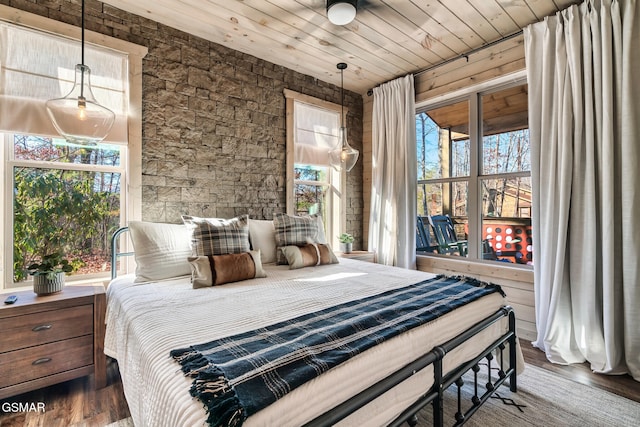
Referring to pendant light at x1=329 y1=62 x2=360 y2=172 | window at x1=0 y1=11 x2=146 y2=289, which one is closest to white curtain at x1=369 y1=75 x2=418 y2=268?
pendant light at x1=329 y1=62 x2=360 y2=172

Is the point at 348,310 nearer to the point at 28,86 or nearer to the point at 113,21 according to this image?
the point at 28,86

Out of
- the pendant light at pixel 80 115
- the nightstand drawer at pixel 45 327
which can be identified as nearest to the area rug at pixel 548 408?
the nightstand drawer at pixel 45 327

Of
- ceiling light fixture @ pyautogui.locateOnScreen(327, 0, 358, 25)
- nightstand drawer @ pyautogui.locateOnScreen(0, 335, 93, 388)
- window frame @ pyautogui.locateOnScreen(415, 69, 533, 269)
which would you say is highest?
ceiling light fixture @ pyautogui.locateOnScreen(327, 0, 358, 25)

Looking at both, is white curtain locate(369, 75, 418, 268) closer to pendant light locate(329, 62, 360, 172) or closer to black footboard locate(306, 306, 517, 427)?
pendant light locate(329, 62, 360, 172)

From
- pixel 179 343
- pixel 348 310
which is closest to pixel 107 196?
pixel 179 343

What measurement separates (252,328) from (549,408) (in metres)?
1.85

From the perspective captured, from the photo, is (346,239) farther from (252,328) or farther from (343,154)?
(252,328)

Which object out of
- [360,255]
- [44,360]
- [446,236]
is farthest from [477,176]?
[44,360]

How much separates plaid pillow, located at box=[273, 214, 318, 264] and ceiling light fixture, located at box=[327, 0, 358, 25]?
66.2 inches

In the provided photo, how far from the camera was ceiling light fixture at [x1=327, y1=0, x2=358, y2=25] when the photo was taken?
6.98 ft

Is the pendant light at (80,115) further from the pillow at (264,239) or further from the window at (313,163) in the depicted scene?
the window at (313,163)

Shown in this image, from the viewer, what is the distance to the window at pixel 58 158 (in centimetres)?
208

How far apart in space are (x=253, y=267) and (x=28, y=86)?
205 centimetres

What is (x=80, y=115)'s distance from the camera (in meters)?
1.93
